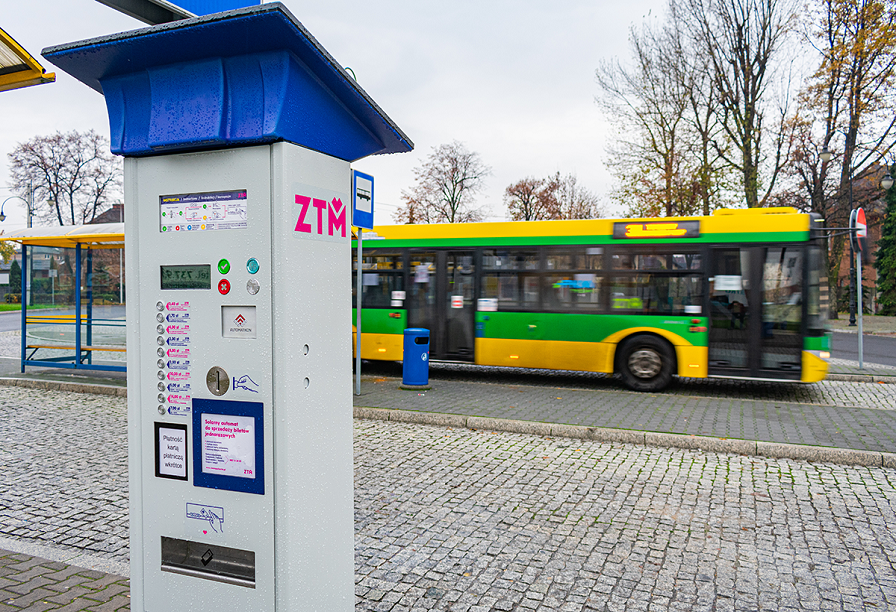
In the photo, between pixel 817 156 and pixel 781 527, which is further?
pixel 817 156

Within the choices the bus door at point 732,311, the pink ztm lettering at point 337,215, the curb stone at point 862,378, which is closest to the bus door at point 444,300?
the bus door at point 732,311

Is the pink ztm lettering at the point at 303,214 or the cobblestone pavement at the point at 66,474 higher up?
the pink ztm lettering at the point at 303,214

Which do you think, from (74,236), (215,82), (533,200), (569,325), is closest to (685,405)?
(569,325)

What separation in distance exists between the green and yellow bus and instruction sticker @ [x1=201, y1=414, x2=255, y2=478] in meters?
9.70

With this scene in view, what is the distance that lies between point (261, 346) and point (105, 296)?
12.3 m

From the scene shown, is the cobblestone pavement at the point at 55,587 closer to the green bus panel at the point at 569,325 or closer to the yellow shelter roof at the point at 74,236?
the yellow shelter roof at the point at 74,236

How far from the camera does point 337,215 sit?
2568 mm

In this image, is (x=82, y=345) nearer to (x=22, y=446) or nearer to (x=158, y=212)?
(x=22, y=446)

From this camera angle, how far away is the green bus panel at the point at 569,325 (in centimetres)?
1102

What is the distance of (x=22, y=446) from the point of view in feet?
23.5

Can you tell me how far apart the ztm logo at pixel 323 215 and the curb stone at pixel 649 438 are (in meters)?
5.81

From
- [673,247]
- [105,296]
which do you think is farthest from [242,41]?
[105,296]

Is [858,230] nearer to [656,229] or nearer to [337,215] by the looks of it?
[656,229]

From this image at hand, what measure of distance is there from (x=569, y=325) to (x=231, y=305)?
32.4ft
